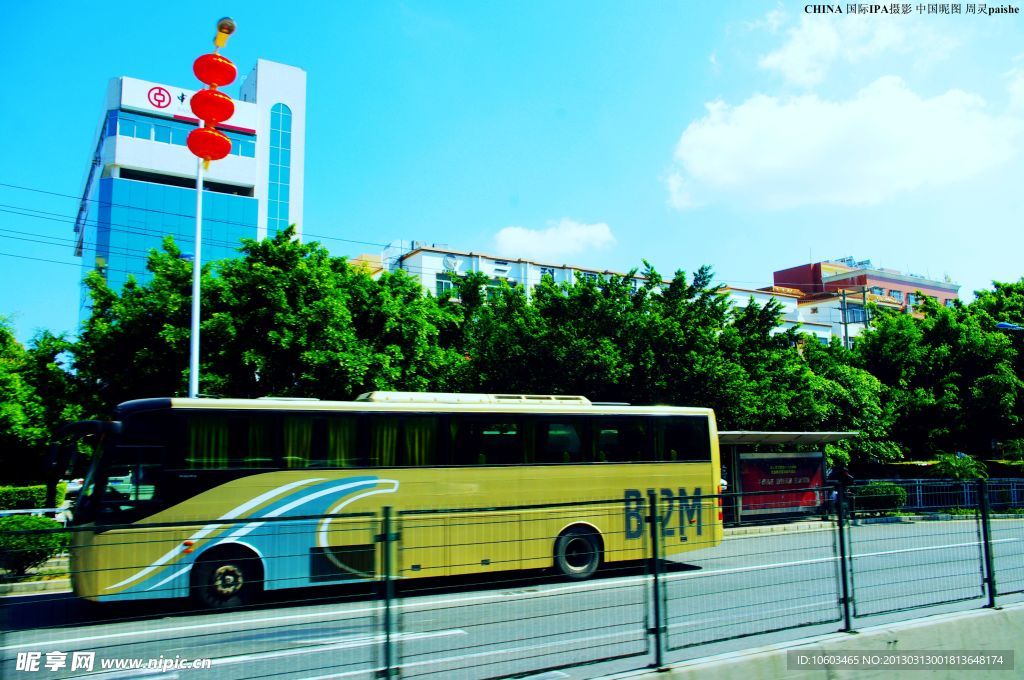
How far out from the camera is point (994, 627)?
21.0ft

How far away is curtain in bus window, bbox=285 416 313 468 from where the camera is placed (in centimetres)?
1159

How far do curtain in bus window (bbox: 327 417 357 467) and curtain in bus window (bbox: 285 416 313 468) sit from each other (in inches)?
13.2

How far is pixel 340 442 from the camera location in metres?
12.0

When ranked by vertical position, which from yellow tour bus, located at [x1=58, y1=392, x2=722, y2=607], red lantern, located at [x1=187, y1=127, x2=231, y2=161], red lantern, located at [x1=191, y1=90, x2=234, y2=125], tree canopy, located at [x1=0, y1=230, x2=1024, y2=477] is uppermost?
red lantern, located at [x1=191, y1=90, x2=234, y2=125]

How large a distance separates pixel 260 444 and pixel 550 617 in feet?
24.2

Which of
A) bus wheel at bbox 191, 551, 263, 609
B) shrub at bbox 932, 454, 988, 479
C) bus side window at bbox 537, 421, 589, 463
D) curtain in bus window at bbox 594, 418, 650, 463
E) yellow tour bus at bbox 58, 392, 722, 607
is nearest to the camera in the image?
bus wheel at bbox 191, 551, 263, 609

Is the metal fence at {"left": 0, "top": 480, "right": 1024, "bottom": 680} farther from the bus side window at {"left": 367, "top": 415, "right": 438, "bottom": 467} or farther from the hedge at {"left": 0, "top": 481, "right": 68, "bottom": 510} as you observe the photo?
the hedge at {"left": 0, "top": 481, "right": 68, "bottom": 510}

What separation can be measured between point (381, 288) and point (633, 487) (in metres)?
11.4

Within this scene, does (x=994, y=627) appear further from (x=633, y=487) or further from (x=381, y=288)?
(x=381, y=288)

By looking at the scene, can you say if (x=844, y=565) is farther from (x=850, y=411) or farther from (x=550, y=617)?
(x=850, y=411)

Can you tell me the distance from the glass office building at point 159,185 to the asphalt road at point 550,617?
56.9 m

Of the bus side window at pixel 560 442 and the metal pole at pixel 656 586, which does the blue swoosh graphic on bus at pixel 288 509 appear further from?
the metal pole at pixel 656 586

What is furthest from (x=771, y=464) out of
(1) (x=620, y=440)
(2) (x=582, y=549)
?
(2) (x=582, y=549)

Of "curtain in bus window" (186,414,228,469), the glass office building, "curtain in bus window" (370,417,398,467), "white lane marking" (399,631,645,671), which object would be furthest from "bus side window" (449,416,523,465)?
the glass office building
